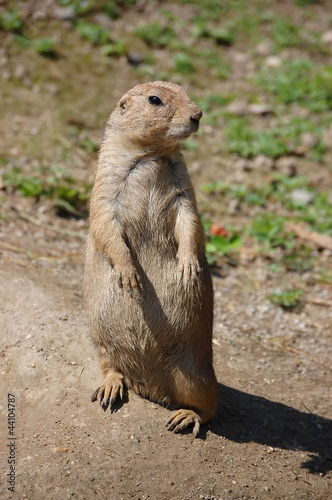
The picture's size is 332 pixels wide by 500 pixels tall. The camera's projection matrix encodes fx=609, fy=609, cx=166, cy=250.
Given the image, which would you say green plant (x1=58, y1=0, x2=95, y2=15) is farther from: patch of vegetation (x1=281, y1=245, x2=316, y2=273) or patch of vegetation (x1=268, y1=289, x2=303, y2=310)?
patch of vegetation (x1=268, y1=289, x2=303, y2=310)

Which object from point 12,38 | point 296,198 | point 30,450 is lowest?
point 30,450

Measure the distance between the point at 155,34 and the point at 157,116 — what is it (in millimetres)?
5941

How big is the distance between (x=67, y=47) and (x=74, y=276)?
4.45m

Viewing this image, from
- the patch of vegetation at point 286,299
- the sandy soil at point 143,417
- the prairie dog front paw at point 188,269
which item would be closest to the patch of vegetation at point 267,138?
the patch of vegetation at point 286,299

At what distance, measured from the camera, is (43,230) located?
632 cm

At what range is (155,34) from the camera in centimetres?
929

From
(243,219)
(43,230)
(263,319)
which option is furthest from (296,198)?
(43,230)

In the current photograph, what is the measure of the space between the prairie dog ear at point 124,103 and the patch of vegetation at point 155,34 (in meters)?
5.52

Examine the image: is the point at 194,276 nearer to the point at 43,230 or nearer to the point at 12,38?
the point at 43,230

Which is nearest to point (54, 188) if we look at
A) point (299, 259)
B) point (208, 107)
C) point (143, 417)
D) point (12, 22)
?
point (299, 259)

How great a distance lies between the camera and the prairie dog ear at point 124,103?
4086mm

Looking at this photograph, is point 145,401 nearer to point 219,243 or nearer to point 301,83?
point 219,243

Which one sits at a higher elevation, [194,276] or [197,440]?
[194,276]

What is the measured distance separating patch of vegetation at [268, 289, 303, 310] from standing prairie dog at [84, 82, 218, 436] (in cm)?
211
